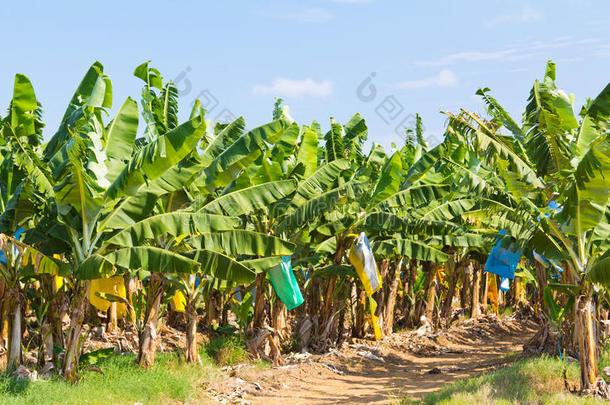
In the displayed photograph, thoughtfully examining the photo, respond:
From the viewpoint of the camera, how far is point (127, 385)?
29.0ft

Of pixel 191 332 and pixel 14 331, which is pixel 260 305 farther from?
pixel 14 331

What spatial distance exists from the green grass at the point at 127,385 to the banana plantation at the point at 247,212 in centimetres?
35

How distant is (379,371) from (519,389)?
4.79 m

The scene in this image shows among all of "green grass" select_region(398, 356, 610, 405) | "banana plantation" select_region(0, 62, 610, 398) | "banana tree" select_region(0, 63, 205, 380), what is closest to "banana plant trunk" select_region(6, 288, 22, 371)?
"banana plantation" select_region(0, 62, 610, 398)

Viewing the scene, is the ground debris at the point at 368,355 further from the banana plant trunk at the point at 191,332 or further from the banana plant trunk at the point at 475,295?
the banana plant trunk at the point at 475,295

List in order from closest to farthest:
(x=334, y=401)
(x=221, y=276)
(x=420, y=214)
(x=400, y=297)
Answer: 1. (x=221, y=276)
2. (x=334, y=401)
3. (x=420, y=214)
4. (x=400, y=297)

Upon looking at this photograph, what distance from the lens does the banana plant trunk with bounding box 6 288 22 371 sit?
8.87 m

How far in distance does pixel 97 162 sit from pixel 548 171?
23.0 ft

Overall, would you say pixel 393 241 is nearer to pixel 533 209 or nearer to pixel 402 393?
pixel 402 393

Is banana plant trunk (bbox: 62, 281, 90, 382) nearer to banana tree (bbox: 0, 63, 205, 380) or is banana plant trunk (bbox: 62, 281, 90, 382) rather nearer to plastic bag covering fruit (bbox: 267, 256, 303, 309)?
banana tree (bbox: 0, 63, 205, 380)

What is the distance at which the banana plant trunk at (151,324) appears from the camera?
9977 millimetres

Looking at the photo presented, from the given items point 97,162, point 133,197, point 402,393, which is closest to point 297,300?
point 402,393

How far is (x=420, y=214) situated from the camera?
44.5 feet

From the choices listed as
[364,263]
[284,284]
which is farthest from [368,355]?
[284,284]
